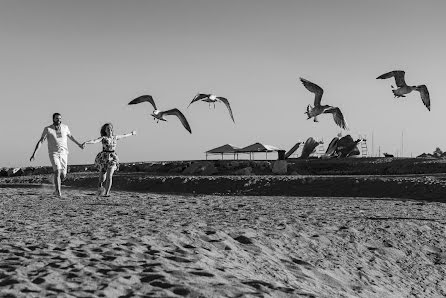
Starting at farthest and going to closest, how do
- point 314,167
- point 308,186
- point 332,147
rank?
1. point 332,147
2. point 314,167
3. point 308,186

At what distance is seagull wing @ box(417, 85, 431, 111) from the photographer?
17.5 metres

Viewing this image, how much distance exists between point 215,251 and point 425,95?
1263cm

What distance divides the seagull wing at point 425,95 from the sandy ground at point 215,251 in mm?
5277

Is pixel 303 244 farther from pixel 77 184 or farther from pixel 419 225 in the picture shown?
pixel 77 184

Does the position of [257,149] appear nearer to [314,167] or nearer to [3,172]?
[314,167]

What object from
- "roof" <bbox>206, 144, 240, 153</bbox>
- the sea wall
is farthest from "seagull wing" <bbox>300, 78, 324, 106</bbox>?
"roof" <bbox>206, 144, 240, 153</bbox>

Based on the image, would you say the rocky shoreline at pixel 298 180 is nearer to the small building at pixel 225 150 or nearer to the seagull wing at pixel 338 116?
the seagull wing at pixel 338 116

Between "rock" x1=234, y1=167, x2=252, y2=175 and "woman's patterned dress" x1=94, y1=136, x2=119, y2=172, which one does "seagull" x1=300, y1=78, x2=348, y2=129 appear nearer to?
"woman's patterned dress" x1=94, y1=136, x2=119, y2=172

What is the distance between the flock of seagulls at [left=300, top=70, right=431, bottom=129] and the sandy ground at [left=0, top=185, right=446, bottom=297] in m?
5.11

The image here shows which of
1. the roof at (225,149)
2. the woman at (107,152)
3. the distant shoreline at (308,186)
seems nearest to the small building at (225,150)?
the roof at (225,149)

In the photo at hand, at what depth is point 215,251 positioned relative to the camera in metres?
7.36

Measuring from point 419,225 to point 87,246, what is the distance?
7149mm

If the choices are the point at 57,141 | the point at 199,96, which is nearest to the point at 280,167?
the point at 199,96

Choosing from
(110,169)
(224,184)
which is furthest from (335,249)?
(224,184)
